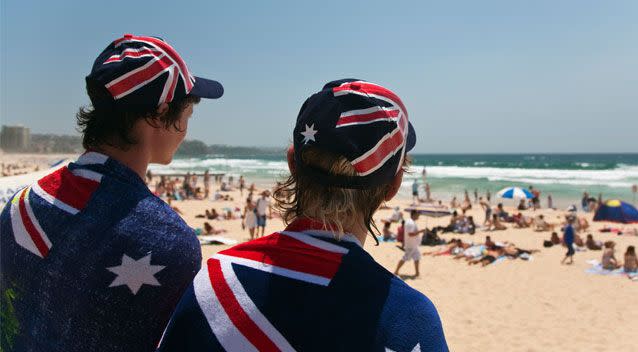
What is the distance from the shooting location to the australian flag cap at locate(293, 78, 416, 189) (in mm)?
1003

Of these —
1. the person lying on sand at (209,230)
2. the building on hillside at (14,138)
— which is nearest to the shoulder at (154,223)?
the person lying on sand at (209,230)

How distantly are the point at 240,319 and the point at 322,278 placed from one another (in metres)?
0.19

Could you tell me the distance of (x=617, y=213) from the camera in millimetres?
17219

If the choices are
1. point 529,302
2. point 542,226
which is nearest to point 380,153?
point 529,302

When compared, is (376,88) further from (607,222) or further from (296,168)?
(607,222)

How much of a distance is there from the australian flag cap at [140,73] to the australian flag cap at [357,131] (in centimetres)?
42

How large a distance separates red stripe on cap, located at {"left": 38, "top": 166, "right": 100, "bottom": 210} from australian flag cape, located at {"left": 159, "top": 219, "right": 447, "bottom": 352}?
42 centimetres

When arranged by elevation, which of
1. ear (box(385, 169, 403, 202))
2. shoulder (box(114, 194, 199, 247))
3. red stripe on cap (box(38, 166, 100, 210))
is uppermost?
ear (box(385, 169, 403, 202))

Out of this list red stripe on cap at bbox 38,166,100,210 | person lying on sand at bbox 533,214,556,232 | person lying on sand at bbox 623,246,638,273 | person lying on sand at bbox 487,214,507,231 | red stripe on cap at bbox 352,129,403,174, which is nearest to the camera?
red stripe on cap at bbox 352,129,403,174

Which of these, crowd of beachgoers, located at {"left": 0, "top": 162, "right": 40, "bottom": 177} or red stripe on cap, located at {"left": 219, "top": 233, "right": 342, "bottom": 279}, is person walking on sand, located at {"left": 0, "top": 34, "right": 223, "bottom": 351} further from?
crowd of beachgoers, located at {"left": 0, "top": 162, "right": 40, "bottom": 177}

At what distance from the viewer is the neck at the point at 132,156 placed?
125 cm

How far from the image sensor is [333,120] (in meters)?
1.02

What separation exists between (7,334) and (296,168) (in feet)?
3.03

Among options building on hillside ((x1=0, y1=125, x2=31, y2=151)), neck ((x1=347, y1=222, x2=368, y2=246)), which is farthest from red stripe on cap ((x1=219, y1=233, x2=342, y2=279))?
building on hillside ((x1=0, y1=125, x2=31, y2=151))
